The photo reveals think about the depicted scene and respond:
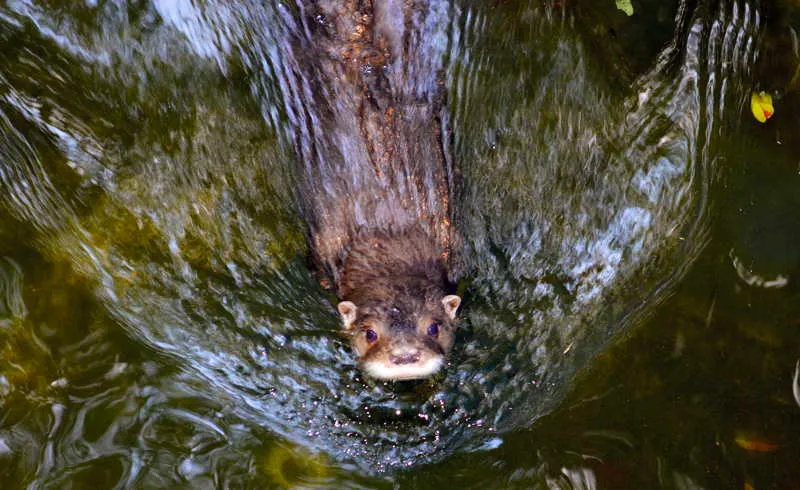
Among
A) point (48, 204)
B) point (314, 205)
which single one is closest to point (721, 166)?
point (314, 205)

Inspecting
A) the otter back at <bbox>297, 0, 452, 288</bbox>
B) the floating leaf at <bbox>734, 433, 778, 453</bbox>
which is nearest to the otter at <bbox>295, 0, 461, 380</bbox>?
the otter back at <bbox>297, 0, 452, 288</bbox>

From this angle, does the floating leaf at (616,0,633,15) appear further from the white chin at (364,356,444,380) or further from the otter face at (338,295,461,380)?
the white chin at (364,356,444,380)

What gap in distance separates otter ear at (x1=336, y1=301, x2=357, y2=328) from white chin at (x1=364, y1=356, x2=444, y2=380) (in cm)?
30

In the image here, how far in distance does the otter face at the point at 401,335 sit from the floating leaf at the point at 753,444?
221cm

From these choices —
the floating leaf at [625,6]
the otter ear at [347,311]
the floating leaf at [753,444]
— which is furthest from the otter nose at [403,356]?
the floating leaf at [625,6]

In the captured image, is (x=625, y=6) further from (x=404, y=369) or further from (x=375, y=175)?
(x=404, y=369)

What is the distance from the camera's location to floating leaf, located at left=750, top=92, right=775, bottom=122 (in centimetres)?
526

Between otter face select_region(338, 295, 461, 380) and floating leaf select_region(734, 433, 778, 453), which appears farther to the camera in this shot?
floating leaf select_region(734, 433, 778, 453)

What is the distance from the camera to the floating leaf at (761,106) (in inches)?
207

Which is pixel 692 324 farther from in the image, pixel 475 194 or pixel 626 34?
pixel 626 34

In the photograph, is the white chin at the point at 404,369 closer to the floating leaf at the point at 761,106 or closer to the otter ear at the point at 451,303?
the otter ear at the point at 451,303

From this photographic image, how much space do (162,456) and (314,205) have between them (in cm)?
192

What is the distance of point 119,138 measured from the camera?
16.3 ft

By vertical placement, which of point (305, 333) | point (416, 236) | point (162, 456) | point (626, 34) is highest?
point (626, 34)
